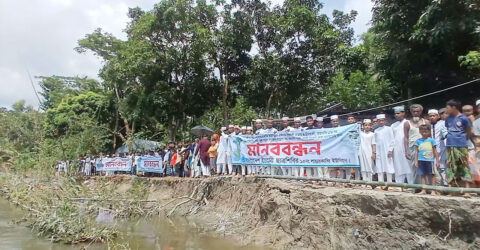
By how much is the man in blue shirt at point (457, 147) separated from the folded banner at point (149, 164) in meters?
12.0

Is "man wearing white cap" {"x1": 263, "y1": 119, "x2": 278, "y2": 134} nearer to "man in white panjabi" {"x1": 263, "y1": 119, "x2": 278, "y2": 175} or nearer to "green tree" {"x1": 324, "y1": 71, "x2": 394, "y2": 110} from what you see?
"man in white panjabi" {"x1": 263, "y1": 119, "x2": 278, "y2": 175}

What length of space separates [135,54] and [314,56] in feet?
26.2

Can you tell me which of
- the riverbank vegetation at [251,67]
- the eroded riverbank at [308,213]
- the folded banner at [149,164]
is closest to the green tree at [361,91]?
the riverbank vegetation at [251,67]

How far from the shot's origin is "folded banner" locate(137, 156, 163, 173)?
15.8 meters

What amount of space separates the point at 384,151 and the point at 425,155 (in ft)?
2.78

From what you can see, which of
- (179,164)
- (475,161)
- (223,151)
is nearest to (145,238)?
(223,151)

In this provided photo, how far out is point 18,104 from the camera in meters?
57.6

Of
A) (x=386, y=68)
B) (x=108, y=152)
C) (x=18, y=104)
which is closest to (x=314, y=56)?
(x=386, y=68)

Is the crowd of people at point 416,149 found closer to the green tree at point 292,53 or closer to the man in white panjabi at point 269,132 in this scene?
the man in white panjabi at point 269,132

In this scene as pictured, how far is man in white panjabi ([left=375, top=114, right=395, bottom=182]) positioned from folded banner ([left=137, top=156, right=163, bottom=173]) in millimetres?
10604

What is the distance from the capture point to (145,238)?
9273mm

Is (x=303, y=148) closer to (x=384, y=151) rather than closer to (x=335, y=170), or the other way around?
(x=335, y=170)

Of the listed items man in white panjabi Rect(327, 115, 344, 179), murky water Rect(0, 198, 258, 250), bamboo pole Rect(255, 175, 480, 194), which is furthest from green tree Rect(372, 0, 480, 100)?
murky water Rect(0, 198, 258, 250)

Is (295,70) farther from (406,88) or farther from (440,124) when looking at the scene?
(440,124)
